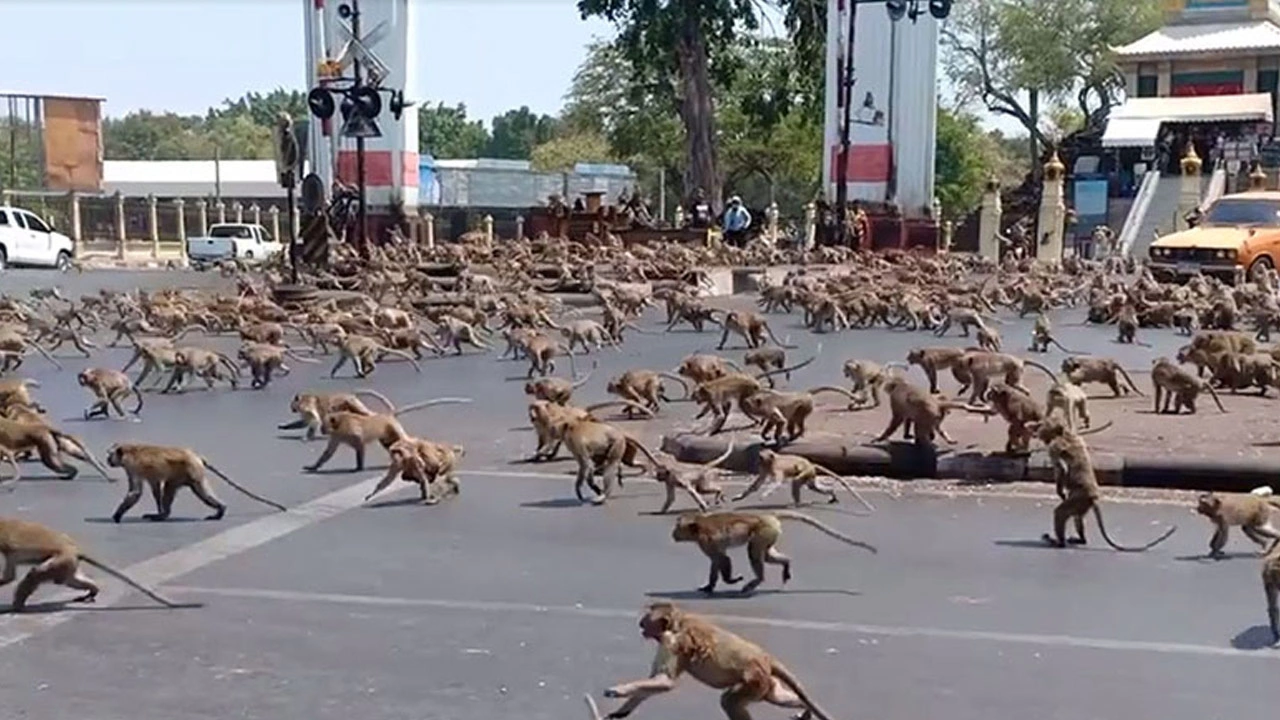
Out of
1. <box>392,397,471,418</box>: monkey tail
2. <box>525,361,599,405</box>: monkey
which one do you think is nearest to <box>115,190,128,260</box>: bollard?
<box>392,397,471,418</box>: monkey tail

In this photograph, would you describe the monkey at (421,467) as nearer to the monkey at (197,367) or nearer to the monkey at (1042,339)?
the monkey at (197,367)

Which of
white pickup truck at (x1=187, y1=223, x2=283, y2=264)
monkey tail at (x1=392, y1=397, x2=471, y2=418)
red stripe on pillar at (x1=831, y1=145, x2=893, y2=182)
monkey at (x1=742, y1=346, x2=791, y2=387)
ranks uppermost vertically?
red stripe on pillar at (x1=831, y1=145, x2=893, y2=182)

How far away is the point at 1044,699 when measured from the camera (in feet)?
20.2

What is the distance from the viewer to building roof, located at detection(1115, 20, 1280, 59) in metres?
58.7

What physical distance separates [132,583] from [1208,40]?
194 feet

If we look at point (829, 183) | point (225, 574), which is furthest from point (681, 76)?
point (225, 574)

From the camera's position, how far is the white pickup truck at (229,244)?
5060cm

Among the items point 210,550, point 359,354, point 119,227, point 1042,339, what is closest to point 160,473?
point 210,550

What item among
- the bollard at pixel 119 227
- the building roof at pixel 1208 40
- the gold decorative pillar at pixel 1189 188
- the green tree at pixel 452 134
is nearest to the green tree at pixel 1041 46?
the building roof at pixel 1208 40

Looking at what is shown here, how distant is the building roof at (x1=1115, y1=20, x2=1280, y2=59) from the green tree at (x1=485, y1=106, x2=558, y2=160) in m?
67.7

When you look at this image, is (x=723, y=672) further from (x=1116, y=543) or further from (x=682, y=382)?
(x=682, y=382)

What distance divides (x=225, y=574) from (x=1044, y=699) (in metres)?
4.15

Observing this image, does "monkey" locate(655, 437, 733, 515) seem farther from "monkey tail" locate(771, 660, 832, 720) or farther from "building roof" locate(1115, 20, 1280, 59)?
"building roof" locate(1115, 20, 1280, 59)

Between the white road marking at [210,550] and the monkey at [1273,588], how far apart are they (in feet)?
16.8
